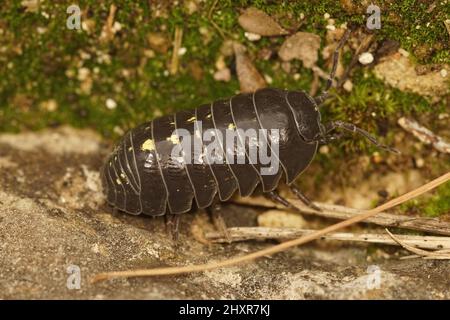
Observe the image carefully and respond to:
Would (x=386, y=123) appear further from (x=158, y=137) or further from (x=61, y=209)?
(x=61, y=209)

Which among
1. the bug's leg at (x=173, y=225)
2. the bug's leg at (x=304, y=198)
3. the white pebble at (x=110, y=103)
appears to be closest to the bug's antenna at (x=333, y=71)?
the bug's leg at (x=304, y=198)

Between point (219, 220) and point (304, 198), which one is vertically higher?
point (304, 198)

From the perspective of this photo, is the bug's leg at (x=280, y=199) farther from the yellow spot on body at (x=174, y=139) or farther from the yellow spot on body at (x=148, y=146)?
the yellow spot on body at (x=148, y=146)

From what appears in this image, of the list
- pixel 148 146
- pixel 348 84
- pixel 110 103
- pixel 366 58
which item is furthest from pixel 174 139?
pixel 366 58

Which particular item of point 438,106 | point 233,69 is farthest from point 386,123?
point 233,69

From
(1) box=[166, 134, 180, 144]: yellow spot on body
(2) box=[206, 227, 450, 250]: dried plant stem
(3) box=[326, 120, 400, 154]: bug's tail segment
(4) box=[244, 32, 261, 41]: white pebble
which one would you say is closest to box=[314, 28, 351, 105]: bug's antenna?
(3) box=[326, 120, 400, 154]: bug's tail segment

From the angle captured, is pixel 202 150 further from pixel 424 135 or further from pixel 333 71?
pixel 424 135
